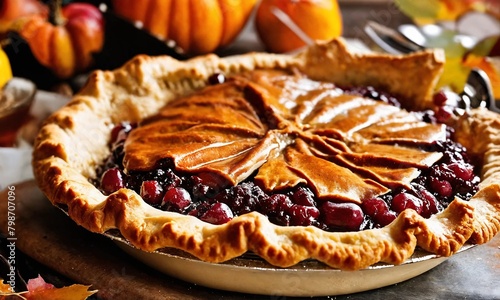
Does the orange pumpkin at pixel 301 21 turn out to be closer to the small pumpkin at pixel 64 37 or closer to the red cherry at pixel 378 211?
the small pumpkin at pixel 64 37

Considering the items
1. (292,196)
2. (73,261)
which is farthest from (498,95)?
(73,261)

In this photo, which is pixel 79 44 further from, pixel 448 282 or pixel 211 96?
pixel 448 282

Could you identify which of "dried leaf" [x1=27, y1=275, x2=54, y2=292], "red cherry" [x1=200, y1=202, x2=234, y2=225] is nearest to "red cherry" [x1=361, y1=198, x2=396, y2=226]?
"red cherry" [x1=200, y1=202, x2=234, y2=225]

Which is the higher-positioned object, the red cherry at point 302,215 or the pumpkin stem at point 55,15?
the red cherry at point 302,215

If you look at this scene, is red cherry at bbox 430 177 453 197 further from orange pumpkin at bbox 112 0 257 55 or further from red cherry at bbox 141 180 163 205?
orange pumpkin at bbox 112 0 257 55

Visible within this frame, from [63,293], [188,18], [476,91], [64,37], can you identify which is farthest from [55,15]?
[476,91]

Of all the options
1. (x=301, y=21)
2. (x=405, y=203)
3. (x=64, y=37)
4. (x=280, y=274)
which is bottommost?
(x=64, y=37)

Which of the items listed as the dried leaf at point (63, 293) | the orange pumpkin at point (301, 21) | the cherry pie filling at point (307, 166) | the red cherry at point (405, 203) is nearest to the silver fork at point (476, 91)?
the cherry pie filling at point (307, 166)

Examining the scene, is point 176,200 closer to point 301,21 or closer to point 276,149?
point 276,149

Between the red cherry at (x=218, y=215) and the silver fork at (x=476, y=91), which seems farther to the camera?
the silver fork at (x=476, y=91)
